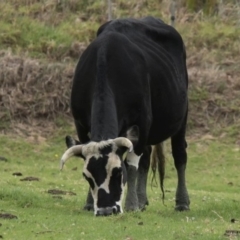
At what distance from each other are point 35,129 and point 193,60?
21.1 feet

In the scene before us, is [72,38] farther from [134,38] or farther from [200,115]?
[134,38]

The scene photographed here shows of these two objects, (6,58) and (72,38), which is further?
(72,38)

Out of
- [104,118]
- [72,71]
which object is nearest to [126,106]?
[104,118]

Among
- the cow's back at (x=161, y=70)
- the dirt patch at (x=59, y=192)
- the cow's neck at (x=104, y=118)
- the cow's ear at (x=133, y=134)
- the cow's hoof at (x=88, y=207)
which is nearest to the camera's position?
the cow's neck at (x=104, y=118)

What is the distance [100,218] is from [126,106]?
5.86 ft

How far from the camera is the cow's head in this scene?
1013 centimetres

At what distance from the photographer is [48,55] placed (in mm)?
27469

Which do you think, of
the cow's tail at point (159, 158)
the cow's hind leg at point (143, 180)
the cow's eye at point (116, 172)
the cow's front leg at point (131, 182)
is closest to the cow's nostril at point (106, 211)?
A: the cow's eye at point (116, 172)

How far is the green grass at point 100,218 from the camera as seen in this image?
9.51 m

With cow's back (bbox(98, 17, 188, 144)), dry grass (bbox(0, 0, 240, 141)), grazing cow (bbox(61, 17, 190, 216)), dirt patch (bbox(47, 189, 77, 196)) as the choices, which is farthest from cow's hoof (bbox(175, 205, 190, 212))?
dry grass (bbox(0, 0, 240, 141))

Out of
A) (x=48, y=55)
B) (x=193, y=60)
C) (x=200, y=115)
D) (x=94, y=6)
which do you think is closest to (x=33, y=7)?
(x=94, y=6)

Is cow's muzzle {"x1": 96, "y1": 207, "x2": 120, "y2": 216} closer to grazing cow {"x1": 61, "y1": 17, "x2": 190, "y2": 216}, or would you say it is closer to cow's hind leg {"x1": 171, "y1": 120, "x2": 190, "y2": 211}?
grazing cow {"x1": 61, "y1": 17, "x2": 190, "y2": 216}

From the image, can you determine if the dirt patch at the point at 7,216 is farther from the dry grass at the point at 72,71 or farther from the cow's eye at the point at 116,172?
the dry grass at the point at 72,71

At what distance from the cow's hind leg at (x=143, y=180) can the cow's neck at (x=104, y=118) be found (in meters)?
2.07
